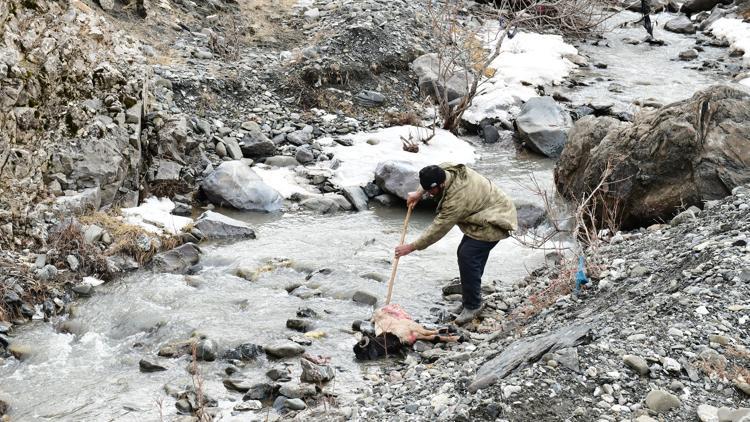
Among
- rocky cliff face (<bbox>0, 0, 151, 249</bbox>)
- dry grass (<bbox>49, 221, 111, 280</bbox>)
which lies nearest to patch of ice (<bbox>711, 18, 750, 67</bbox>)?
rocky cliff face (<bbox>0, 0, 151, 249</bbox>)

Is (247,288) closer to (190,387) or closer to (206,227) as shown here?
(206,227)

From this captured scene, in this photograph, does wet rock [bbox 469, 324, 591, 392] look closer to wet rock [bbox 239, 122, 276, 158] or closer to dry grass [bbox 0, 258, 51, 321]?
dry grass [bbox 0, 258, 51, 321]

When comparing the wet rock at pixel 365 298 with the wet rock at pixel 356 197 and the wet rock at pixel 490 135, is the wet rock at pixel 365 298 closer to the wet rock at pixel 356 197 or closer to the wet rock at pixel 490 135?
the wet rock at pixel 356 197

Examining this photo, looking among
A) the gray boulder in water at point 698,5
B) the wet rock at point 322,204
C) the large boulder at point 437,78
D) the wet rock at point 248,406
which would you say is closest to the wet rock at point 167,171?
the wet rock at point 322,204

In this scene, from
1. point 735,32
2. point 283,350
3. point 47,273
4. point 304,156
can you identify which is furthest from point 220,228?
point 735,32

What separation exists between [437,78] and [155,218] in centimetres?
740

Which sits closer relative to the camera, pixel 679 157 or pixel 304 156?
pixel 679 157

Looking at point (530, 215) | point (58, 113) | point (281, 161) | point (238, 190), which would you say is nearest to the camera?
point (58, 113)

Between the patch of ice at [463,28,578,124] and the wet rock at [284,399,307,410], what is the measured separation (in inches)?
384

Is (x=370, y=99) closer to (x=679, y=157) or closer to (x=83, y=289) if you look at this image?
(x=679, y=157)

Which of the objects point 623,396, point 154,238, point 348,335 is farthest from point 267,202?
point 623,396

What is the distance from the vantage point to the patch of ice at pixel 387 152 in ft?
39.9

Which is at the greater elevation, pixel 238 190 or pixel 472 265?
pixel 472 265

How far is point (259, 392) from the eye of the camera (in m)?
5.92
